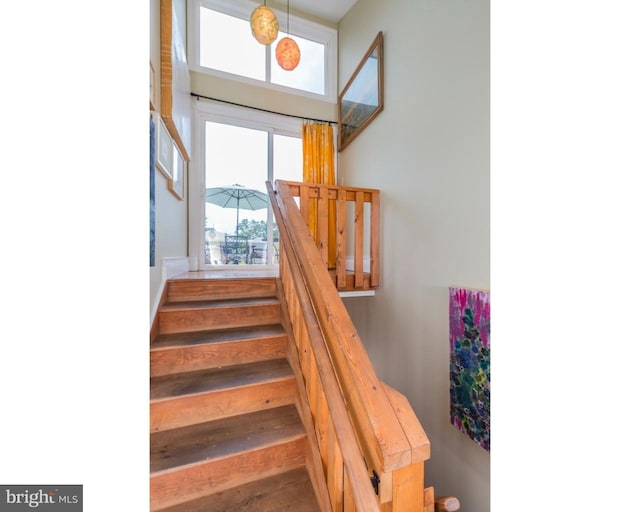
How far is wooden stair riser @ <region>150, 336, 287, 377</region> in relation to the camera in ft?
5.24

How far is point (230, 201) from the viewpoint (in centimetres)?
363

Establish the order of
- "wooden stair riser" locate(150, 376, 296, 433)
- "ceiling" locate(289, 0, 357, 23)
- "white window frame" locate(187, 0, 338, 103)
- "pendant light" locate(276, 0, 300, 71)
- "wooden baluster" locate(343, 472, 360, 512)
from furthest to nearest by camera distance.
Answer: "ceiling" locate(289, 0, 357, 23) → "white window frame" locate(187, 0, 338, 103) → "pendant light" locate(276, 0, 300, 71) → "wooden stair riser" locate(150, 376, 296, 433) → "wooden baluster" locate(343, 472, 360, 512)

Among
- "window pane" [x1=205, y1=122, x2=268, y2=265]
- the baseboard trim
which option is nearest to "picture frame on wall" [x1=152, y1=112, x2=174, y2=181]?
the baseboard trim

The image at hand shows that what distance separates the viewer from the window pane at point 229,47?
3340 mm

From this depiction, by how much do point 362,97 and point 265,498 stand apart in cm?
365

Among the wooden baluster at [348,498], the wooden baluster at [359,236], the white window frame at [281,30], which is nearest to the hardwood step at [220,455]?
the wooden baluster at [348,498]

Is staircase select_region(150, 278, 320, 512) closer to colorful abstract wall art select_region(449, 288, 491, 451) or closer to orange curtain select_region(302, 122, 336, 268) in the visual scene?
colorful abstract wall art select_region(449, 288, 491, 451)

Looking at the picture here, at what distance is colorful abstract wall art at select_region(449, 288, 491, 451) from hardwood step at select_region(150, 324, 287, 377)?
3.77ft

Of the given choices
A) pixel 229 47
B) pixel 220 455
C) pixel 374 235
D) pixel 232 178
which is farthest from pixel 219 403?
pixel 229 47

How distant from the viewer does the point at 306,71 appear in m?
3.85

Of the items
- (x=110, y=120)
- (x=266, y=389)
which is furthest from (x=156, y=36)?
(x=266, y=389)
